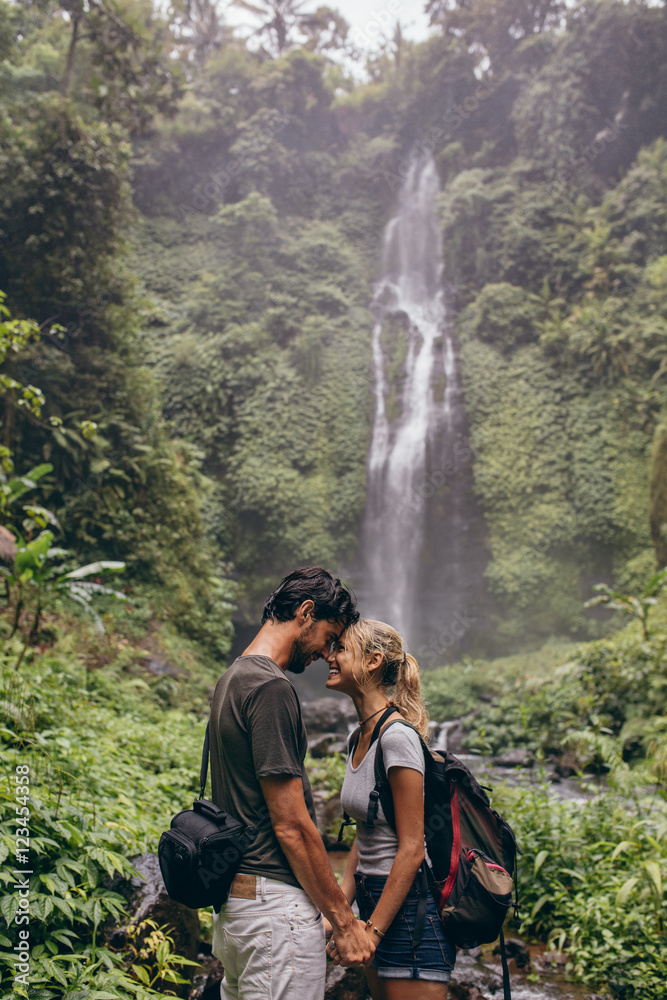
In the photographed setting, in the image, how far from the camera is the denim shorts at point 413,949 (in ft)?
6.15

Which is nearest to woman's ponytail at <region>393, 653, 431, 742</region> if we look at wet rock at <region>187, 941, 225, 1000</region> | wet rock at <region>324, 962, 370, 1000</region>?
wet rock at <region>187, 941, 225, 1000</region>

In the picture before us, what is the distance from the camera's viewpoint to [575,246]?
1783 cm

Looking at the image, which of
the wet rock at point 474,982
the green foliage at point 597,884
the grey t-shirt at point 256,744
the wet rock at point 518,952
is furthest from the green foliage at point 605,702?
the grey t-shirt at point 256,744

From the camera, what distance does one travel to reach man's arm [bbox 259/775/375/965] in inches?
68.9

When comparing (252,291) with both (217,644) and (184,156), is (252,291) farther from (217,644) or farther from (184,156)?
(217,644)

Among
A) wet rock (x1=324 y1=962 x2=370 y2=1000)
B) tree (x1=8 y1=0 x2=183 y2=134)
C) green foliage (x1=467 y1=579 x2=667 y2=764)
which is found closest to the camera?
wet rock (x1=324 y1=962 x2=370 y2=1000)

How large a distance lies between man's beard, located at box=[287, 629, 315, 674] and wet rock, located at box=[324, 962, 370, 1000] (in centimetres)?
226

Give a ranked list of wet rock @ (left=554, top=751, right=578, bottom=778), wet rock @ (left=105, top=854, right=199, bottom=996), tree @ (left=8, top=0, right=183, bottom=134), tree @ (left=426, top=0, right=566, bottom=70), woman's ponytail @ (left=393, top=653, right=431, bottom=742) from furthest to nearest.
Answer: tree @ (left=426, top=0, right=566, bottom=70)
tree @ (left=8, top=0, right=183, bottom=134)
wet rock @ (left=554, top=751, right=578, bottom=778)
wet rock @ (left=105, top=854, right=199, bottom=996)
woman's ponytail @ (left=393, top=653, right=431, bottom=742)

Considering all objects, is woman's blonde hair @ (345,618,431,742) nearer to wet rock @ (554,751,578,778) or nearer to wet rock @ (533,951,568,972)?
wet rock @ (533,951,568,972)

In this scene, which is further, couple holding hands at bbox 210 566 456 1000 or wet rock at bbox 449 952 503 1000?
wet rock at bbox 449 952 503 1000

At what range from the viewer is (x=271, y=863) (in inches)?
69.6

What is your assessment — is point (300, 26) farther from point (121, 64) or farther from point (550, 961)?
point (550, 961)

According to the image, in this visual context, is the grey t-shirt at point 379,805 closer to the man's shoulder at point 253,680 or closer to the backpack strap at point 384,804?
the backpack strap at point 384,804

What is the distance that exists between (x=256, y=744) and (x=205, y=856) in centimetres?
34
